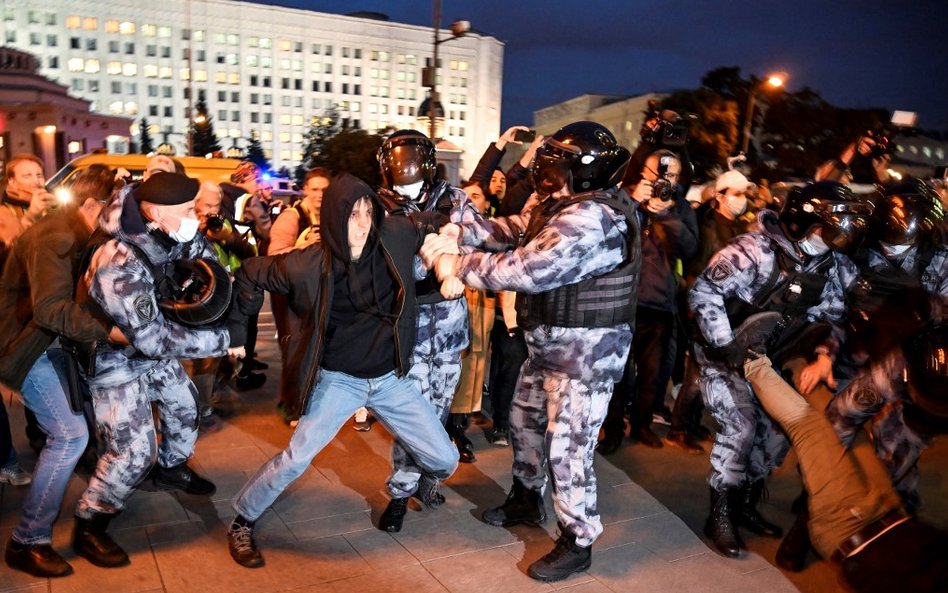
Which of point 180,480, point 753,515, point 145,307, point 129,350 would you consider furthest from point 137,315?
point 753,515

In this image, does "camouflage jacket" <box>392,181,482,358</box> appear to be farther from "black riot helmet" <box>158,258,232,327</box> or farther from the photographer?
the photographer

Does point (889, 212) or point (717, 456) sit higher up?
point (889, 212)

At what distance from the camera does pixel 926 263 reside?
169 inches

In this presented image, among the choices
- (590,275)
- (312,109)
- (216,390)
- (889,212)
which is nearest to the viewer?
(590,275)

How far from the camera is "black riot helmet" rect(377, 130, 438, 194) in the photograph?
428 centimetres

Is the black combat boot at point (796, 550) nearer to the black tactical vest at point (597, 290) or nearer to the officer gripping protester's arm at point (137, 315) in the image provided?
the black tactical vest at point (597, 290)

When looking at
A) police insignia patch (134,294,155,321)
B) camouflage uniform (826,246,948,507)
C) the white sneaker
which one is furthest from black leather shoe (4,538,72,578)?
camouflage uniform (826,246,948,507)

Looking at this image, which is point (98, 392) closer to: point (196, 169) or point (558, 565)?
point (558, 565)

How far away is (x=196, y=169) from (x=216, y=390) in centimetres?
749

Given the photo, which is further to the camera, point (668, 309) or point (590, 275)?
point (668, 309)

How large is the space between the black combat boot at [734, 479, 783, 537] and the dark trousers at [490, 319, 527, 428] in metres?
1.86

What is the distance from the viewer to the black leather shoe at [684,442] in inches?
222

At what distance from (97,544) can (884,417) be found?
160 inches

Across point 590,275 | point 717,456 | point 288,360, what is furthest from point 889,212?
point 288,360
